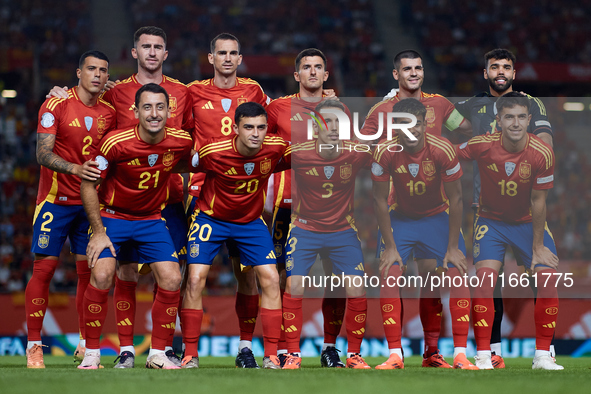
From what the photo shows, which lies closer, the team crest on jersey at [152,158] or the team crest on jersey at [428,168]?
the team crest on jersey at [152,158]

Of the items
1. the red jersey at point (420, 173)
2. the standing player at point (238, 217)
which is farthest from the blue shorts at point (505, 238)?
the standing player at point (238, 217)

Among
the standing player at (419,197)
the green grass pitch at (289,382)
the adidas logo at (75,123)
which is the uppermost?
the adidas logo at (75,123)

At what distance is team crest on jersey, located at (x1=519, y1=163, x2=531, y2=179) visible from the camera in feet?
19.7

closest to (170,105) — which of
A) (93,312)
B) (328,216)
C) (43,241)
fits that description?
(43,241)

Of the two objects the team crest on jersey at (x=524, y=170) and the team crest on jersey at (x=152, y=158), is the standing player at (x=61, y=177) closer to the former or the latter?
the team crest on jersey at (x=152, y=158)

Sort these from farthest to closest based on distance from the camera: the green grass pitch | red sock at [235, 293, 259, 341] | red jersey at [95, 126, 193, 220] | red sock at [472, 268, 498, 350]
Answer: red sock at [235, 293, 259, 341], red sock at [472, 268, 498, 350], red jersey at [95, 126, 193, 220], the green grass pitch

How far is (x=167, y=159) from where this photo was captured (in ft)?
18.5

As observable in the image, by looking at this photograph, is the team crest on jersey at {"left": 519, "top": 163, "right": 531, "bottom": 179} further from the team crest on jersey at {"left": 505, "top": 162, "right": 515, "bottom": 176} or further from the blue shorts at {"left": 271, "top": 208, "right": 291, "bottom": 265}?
the blue shorts at {"left": 271, "top": 208, "right": 291, "bottom": 265}

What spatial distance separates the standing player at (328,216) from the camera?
586 centimetres

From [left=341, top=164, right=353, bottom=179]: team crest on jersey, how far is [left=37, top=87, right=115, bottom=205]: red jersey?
2.15 m

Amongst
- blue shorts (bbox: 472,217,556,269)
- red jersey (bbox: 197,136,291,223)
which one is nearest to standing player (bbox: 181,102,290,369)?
red jersey (bbox: 197,136,291,223)

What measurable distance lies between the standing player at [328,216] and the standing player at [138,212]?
1.00 metres

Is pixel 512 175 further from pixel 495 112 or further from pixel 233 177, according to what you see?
pixel 233 177

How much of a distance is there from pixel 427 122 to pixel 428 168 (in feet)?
1.41
